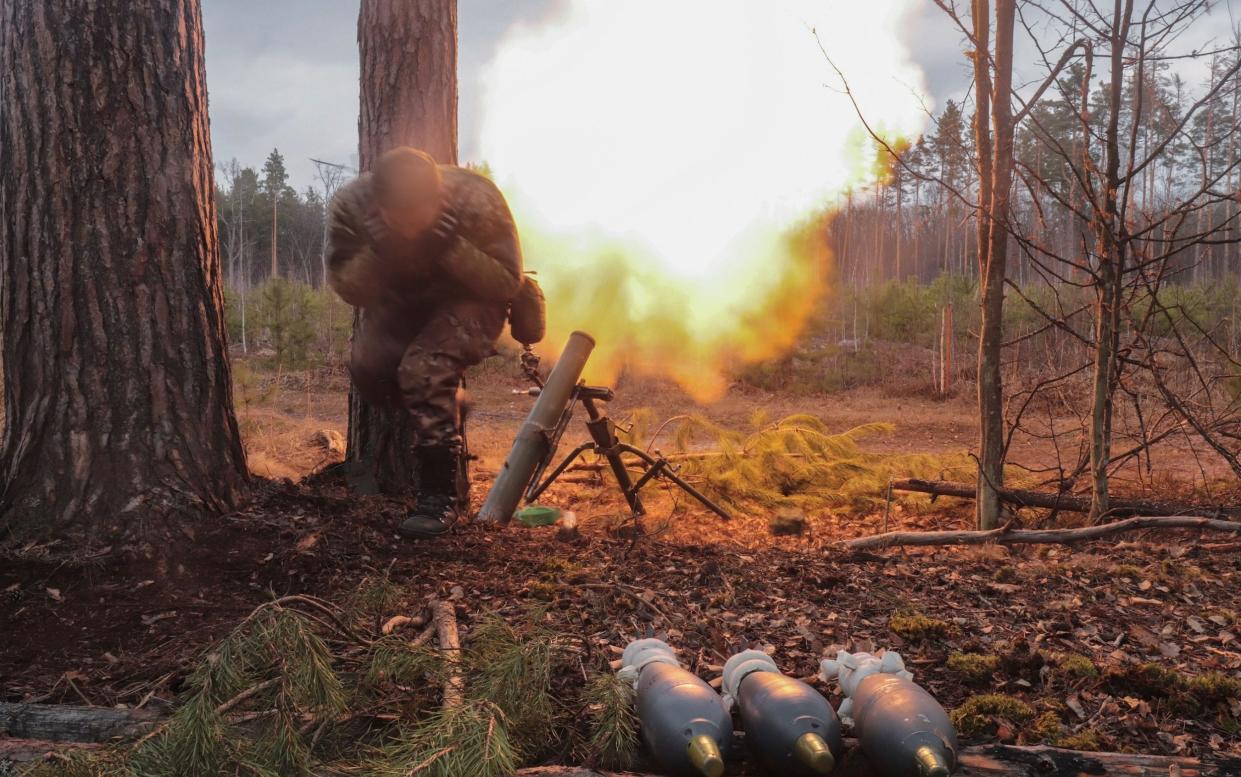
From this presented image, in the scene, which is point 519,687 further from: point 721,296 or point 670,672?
point 721,296

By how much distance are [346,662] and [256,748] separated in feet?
2.06

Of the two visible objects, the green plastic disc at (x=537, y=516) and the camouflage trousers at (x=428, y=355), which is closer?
the camouflage trousers at (x=428, y=355)

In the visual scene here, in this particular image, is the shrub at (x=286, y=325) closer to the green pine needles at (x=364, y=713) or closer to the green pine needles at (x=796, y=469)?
the green pine needles at (x=796, y=469)

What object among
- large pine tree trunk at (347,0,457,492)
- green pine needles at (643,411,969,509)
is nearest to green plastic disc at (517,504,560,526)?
large pine tree trunk at (347,0,457,492)

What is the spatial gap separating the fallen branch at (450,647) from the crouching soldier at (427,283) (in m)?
1.27

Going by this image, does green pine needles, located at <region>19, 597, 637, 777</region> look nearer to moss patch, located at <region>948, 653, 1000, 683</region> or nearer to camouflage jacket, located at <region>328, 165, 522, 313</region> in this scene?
moss patch, located at <region>948, 653, 1000, 683</region>

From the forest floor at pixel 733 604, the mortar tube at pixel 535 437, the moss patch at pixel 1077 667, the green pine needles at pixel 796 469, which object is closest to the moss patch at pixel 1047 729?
the forest floor at pixel 733 604

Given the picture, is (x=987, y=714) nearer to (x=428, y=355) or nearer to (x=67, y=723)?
(x=67, y=723)

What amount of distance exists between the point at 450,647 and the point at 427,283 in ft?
7.88

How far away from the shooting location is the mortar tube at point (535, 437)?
495 centimetres

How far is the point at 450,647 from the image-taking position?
8.04 feet

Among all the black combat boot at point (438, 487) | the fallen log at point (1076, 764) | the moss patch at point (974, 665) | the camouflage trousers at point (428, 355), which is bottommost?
the moss patch at point (974, 665)

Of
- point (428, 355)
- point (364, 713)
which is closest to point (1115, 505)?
point (428, 355)

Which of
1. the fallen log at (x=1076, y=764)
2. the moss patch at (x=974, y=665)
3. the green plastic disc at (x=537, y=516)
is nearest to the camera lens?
the fallen log at (x=1076, y=764)
